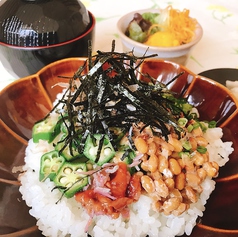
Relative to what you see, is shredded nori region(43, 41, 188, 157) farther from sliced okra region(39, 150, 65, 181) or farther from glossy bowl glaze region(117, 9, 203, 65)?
glossy bowl glaze region(117, 9, 203, 65)

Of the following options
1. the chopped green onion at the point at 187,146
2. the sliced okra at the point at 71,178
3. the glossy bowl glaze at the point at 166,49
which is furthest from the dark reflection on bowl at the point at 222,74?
the sliced okra at the point at 71,178

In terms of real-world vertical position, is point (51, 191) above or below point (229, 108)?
below

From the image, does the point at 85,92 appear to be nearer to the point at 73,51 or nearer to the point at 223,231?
the point at 73,51

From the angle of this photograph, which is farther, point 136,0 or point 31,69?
point 136,0

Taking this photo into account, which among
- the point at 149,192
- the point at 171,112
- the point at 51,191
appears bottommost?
the point at 51,191

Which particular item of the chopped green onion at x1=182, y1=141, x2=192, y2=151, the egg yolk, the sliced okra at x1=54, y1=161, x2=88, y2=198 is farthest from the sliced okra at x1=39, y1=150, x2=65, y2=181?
the egg yolk

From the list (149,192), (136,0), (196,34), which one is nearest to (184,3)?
(136,0)
